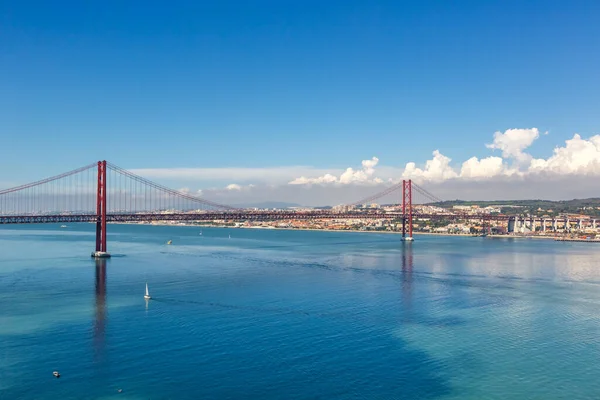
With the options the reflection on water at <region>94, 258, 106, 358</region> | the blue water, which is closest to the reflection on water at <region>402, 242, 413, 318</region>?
the blue water

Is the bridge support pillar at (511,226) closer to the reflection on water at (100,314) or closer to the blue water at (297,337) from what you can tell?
the blue water at (297,337)

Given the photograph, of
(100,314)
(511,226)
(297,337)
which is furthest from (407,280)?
(511,226)

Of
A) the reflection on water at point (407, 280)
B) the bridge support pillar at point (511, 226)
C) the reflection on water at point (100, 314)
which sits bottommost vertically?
the reflection on water at point (407, 280)

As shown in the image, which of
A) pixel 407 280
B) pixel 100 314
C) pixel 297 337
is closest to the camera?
pixel 297 337

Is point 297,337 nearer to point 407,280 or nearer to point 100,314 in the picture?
point 100,314

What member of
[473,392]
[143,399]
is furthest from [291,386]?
[473,392]

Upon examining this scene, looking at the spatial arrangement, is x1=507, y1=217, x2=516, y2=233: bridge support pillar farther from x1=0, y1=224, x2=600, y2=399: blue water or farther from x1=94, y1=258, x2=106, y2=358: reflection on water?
x1=94, y1=258, x2=106, y2=358: reflection on water

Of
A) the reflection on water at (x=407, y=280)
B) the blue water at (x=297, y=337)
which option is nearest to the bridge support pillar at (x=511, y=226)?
the reflection on water at (x=407, y=280)
